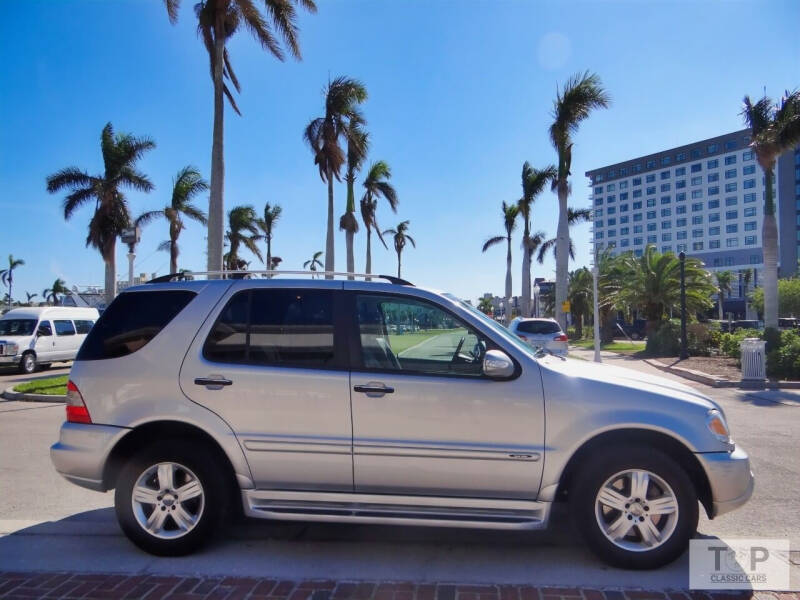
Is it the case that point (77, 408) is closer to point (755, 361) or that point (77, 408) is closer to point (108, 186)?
point (755, 361)

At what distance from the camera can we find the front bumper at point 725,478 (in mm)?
3596

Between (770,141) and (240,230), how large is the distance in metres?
31.4

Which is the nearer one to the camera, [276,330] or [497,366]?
[497,366]

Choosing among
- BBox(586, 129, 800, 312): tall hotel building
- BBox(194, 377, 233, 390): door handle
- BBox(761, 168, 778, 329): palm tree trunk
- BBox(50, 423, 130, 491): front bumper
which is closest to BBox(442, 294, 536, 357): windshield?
BBox(194, 377, 233, 390): door handle

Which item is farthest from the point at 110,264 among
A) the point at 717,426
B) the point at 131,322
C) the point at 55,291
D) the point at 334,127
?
the point at 55,291

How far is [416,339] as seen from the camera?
14.0ft

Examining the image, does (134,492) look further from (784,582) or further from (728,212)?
Result: (728,212)

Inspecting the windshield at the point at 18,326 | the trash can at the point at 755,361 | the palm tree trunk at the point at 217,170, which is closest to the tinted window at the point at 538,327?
the trash can at the point at 755,361

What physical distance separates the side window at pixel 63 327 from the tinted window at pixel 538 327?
16.4 m

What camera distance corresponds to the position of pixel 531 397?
3.65m

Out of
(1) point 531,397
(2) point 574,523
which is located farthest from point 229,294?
(2) point 574,523

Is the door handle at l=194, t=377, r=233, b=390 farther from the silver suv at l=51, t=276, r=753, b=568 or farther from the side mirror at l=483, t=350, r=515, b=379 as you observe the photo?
the side mirror at l=483, t=350, r=515, b=379
